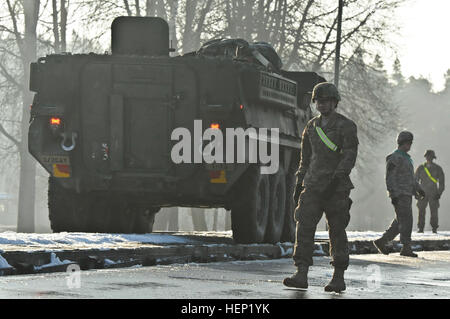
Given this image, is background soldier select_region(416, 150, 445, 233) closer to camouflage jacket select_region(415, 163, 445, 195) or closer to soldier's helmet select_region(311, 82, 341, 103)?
camouflage jacket select_region(415, 163, 445, 195)

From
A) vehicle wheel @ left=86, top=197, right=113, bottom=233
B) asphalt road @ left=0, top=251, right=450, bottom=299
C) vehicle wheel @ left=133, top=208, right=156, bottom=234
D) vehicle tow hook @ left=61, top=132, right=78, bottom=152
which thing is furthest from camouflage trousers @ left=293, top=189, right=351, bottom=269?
vehicle wheel @ left=133, top=208, right=156, bottom=234

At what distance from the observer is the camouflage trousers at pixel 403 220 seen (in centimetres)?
1919

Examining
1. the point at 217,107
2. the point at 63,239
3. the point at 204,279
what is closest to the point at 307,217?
the point at 204,279

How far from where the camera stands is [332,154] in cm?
1098

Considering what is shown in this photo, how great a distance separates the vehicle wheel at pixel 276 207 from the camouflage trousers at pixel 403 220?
5.55 ft

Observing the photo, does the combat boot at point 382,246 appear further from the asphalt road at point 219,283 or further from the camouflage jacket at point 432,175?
the camouflage jacket at point 432,175

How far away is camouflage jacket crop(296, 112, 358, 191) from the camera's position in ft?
35.7

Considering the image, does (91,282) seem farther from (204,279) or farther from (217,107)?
(217,107)

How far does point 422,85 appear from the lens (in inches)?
5344

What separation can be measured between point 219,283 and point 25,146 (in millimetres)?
28962

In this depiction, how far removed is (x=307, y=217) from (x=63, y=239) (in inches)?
158

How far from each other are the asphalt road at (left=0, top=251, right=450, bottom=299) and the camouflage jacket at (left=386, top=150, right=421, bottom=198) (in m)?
3.95

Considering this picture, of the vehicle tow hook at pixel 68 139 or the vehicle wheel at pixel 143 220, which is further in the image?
the vehicle wheel at pixel 143 220

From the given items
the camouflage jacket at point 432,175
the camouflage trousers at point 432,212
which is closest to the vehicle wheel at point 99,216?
the camouflage jacket at point 432,175
